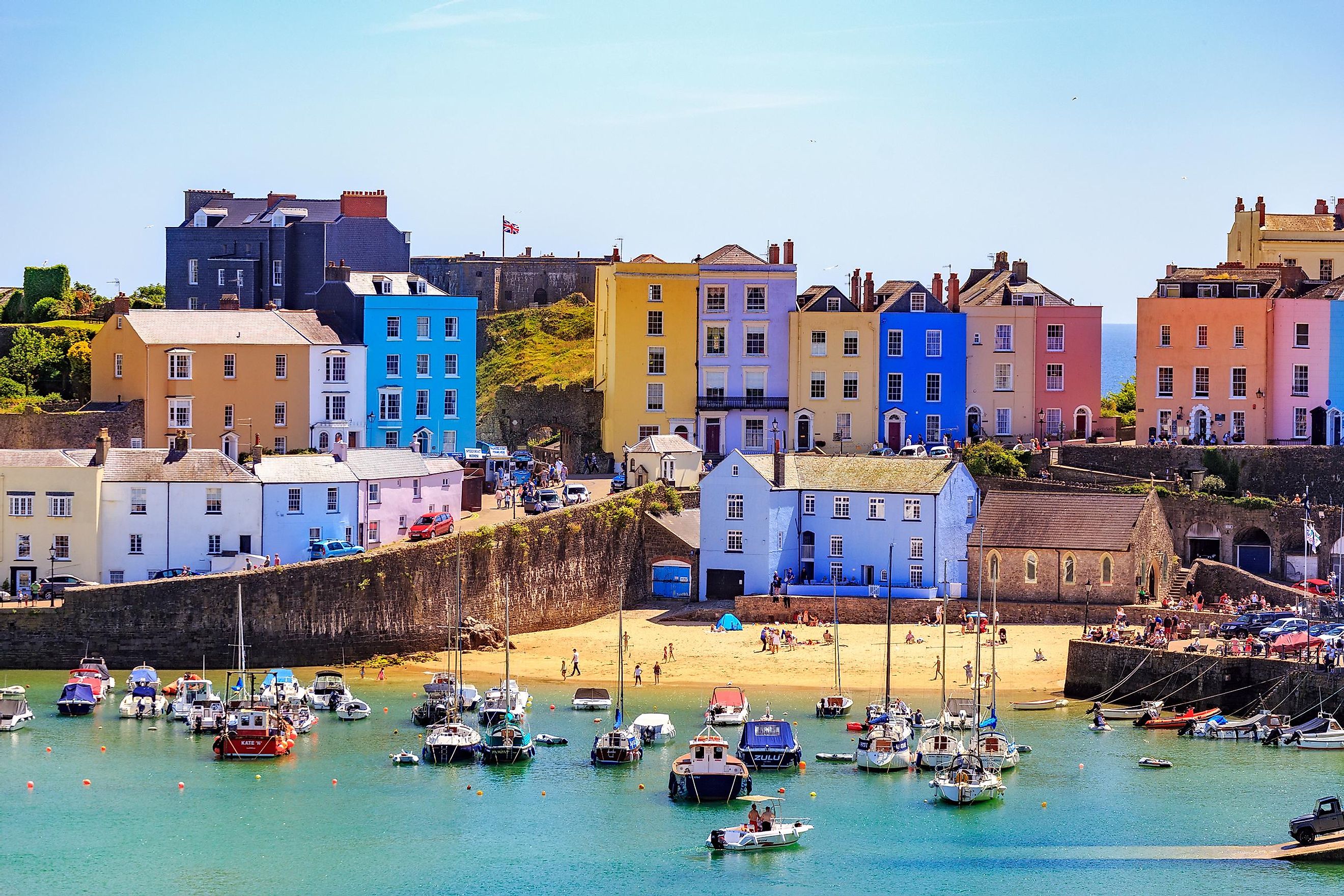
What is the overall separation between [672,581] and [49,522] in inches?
866

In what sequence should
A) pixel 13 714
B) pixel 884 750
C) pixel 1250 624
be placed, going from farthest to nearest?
pixel 1250 624
pixel 13 714
pixel 884 750

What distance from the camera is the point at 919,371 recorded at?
96.4 meters

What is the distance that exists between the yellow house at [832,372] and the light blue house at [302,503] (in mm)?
22011

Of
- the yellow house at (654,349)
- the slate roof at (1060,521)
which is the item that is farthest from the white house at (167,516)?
the slate roof at (1060,521)

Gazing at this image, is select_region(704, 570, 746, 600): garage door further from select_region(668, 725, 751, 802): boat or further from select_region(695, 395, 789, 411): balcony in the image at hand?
select_region(668, 725, 751, 802): boat

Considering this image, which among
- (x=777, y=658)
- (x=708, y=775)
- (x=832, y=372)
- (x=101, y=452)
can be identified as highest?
(x=832, y=372)

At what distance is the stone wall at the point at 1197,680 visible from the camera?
68938mm

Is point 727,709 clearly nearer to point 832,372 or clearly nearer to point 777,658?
point 777,658

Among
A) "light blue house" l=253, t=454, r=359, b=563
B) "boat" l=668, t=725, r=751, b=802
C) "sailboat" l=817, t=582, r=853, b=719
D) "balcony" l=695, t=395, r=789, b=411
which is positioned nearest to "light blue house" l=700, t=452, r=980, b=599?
"sailboat" l=817, t=582, r=853, b=719

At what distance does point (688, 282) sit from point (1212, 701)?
33019mm

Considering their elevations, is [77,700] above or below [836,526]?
below

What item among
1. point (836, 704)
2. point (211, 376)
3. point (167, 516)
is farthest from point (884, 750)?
point (211, 376)

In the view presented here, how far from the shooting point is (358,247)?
104m

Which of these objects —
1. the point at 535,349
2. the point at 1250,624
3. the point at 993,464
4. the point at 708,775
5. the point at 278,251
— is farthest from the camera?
the point at 535,349
